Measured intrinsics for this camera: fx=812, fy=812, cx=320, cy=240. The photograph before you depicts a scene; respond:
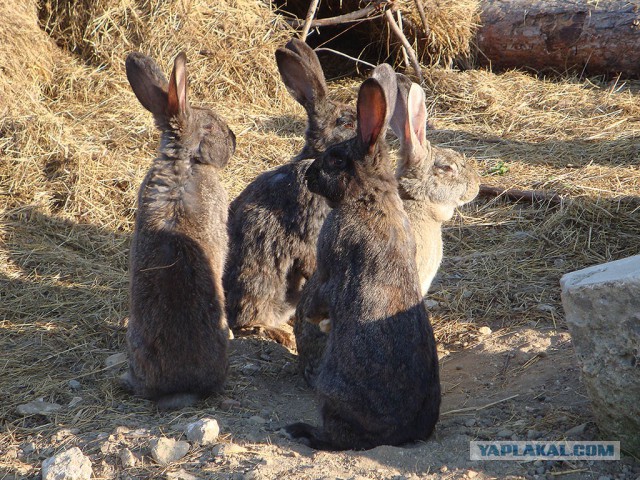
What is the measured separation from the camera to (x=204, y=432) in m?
4.35

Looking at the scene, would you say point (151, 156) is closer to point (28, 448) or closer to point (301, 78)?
point (301, 78)

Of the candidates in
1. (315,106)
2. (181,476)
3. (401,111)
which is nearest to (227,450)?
(181,476)

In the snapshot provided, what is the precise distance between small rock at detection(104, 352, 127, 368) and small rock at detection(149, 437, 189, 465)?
1389mm

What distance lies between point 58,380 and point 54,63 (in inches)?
213

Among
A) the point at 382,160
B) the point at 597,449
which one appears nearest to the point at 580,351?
the point at 597,449

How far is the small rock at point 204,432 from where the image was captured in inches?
171

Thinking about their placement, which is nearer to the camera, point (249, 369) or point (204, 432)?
point (204, 432)

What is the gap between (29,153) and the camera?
309 inches

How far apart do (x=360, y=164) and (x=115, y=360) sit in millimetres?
2244

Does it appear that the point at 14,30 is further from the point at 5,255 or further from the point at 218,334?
the point at 218,334

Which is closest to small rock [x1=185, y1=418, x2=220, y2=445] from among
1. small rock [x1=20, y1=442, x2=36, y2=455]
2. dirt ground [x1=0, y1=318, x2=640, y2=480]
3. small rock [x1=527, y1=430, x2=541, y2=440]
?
dirt ground [x1=0, y1=318, x2=640, y2=480]

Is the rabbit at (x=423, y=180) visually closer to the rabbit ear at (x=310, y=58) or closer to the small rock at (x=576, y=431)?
the rabbit ear at (x=310, y=58)

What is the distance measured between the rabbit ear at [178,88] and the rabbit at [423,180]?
1541 millimetres

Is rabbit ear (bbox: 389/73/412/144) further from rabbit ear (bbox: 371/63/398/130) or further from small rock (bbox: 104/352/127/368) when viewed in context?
small rock (bbox: 104/352/127/368)
